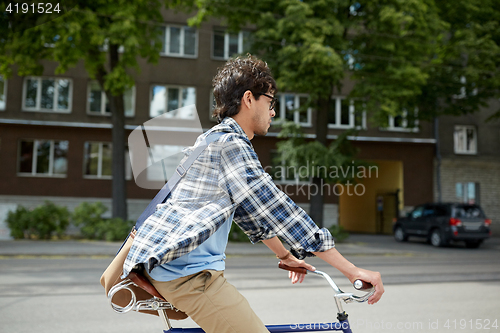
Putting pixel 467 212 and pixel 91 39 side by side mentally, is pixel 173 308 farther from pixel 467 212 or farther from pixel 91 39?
pixel 467 212

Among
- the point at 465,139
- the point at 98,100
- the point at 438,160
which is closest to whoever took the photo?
the point at 98,100

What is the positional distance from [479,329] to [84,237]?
15.1 m

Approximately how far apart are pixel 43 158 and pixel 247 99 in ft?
74.1

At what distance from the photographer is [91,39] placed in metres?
14.2

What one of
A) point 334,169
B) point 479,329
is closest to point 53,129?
point 334,169

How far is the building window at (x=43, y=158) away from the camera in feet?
72.3

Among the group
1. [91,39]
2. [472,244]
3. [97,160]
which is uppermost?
[91,39]

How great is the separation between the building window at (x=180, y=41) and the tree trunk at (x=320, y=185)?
9044 mm

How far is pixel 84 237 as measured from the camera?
17344mm

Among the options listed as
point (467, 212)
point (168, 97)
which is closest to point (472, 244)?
point (467, 212)

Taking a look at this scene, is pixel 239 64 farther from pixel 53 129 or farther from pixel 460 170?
pixel 460 170

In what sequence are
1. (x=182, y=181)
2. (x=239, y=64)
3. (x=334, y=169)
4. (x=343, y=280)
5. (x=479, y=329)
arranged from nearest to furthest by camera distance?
(x=182, y=181) → (x=239, y=64) → (x=479, y=329) → (x=343, y=280) → (x=334, y=169)

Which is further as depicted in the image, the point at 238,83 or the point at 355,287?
the point at 238,83

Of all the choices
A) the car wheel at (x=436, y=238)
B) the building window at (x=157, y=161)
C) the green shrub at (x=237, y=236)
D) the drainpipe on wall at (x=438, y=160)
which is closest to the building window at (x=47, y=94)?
the green shrub at (x=237, y=236)
